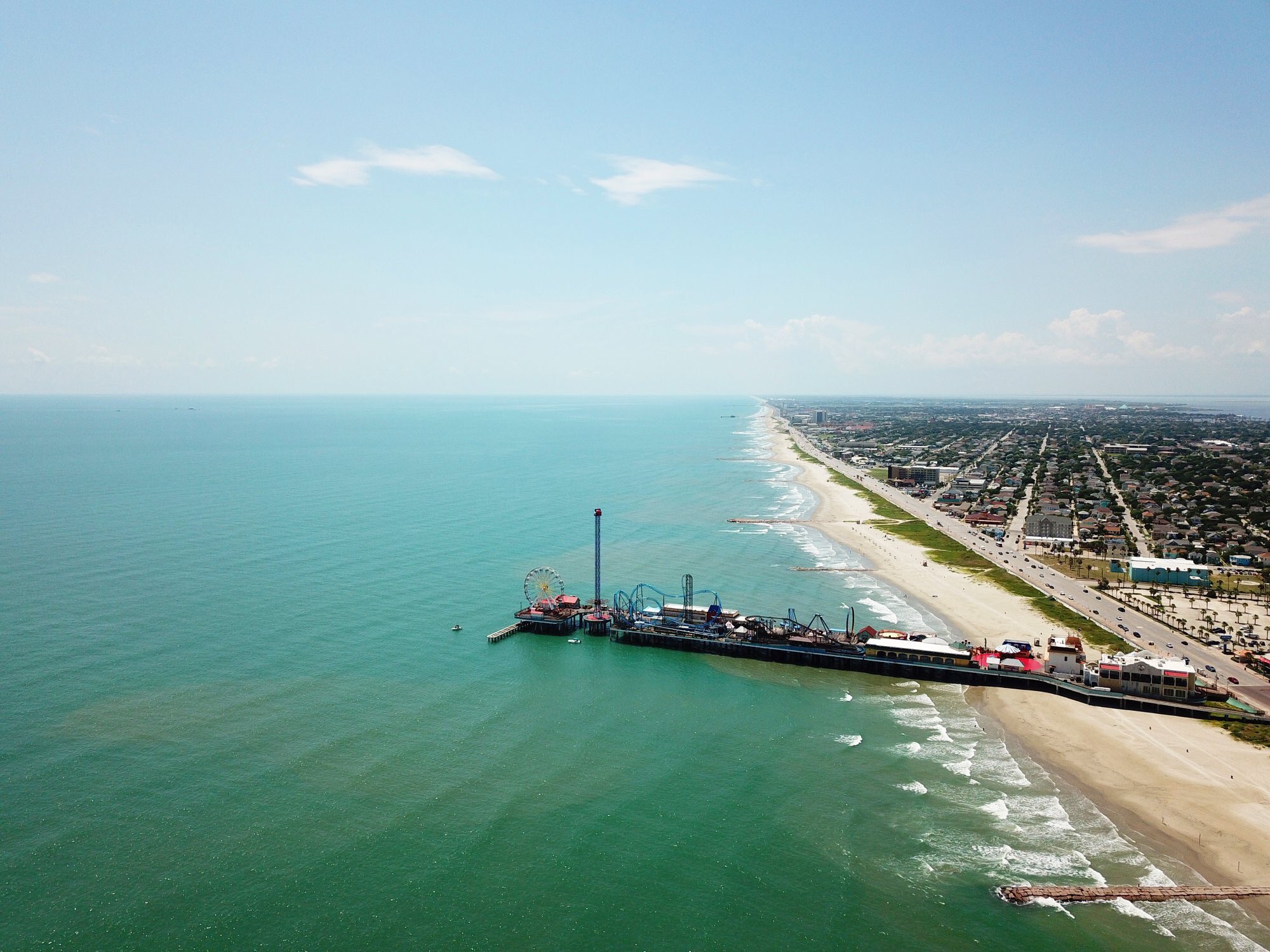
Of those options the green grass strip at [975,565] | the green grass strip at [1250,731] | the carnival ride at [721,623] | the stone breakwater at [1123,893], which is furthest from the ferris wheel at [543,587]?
the green grass strip at [1250,731]

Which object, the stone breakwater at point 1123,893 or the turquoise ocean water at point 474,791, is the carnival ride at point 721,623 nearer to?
the turquoise ocean water at point 474,791

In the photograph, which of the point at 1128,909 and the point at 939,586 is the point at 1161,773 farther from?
the point at 939,586

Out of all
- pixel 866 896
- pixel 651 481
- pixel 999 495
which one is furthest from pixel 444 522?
pixel 999 495

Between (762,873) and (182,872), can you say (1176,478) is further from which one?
(182,872)

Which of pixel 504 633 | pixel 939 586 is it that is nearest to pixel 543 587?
pixel 504 633

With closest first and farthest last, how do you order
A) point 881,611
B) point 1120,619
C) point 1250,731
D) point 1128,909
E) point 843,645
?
point 1128,909 < point 1250,731 < point 843,645 < point 1120,619 < point 881,611
